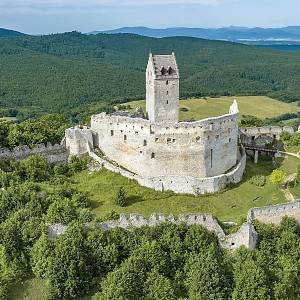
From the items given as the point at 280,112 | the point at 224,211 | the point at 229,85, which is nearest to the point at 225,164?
the point at 224,211

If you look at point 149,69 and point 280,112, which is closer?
point 149,69

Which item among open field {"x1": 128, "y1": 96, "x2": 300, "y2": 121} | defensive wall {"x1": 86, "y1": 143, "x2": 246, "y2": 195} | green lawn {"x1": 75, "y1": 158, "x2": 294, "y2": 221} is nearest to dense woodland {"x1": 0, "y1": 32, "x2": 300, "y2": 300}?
green lawn {"x1": 75, "y1": 158, "x2": 294, "y2": 221}

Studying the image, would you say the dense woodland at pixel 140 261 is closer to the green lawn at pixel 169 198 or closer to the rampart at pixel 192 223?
the rampart at pixel 192 223

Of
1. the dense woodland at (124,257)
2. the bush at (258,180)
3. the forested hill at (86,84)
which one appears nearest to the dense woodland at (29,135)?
the dense woodland at (124,257)

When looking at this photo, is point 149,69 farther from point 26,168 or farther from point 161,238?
point 161,238

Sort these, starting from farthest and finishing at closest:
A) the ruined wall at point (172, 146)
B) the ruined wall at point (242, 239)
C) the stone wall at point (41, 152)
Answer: the stone wall at point (41, 152) < the ruined wall at point (172, 146) < the ruined wall at point (242, 239)

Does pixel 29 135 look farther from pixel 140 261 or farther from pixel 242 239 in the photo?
pixel 242 239
